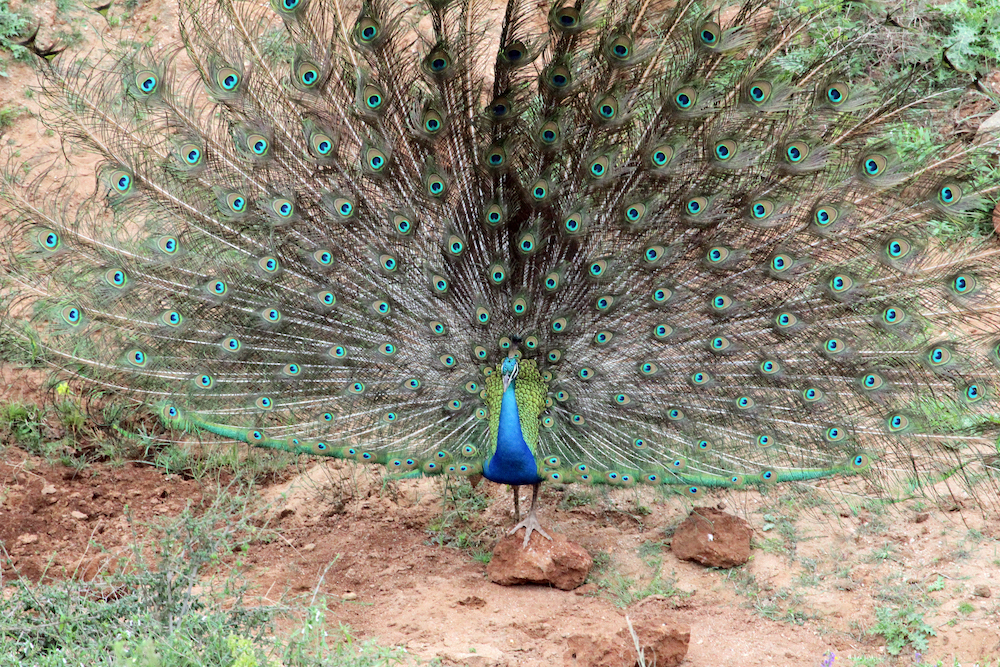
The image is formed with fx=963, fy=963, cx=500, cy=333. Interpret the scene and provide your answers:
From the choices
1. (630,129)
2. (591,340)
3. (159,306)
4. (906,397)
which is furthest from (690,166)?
(159,306)

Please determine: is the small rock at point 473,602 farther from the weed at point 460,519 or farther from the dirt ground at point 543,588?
the weed at point 460,519

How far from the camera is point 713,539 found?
5.21 meters

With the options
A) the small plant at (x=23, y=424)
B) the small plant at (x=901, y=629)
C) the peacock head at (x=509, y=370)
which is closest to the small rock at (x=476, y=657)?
the peacock head at (x=509, y=370)

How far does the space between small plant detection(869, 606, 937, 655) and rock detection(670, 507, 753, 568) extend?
0.77m

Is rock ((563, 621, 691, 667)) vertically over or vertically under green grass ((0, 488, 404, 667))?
over

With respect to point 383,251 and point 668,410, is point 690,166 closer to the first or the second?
point 668,410

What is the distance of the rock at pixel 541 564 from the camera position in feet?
16.4

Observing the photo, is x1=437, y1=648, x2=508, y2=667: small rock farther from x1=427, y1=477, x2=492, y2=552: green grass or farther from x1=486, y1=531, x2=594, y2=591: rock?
x1=427, y1=477, x2=492, y2=552: green grass

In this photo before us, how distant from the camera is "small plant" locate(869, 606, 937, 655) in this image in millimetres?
4555

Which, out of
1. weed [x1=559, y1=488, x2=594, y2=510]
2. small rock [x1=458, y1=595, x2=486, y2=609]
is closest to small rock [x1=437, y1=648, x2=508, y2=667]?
small rock [x1=458, y1=595, x2=486, y2=609]

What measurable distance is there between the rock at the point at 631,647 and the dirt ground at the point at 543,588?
0.50ft

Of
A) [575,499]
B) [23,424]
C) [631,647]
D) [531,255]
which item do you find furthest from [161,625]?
[575,499]

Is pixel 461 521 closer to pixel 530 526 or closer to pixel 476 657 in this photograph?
pixel 530 526

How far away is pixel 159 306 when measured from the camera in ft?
15.9
